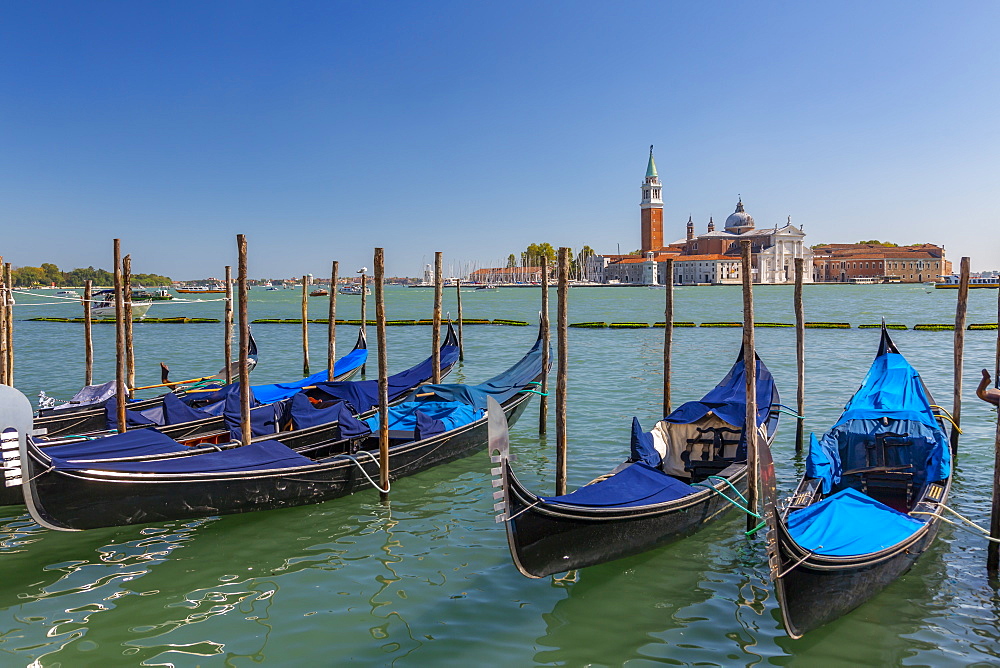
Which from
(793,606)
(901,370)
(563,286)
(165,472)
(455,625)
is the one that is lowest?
(455,625)

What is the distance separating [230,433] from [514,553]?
486cm

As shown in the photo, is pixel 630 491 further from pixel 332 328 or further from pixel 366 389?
pixel 332 328

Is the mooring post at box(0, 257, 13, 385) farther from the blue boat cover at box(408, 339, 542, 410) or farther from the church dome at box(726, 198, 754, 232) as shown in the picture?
the church dome at box(726, 198, 754, 232)

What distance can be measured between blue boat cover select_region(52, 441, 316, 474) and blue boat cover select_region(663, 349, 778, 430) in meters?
3.57

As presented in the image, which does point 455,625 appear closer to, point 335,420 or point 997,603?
point 997,603

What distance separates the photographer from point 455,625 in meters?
4.30

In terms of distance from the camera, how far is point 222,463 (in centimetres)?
593

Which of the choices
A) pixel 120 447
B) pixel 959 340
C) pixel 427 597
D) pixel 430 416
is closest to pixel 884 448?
pixel 959 340

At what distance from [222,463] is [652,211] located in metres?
97.8

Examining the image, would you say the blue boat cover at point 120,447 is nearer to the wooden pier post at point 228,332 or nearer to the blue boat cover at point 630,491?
the blue boat cover at point 630,491

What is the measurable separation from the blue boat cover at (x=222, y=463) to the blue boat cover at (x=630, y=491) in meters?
2.60

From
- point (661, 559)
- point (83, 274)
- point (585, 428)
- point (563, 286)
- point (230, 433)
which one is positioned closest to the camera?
point (661, 559)

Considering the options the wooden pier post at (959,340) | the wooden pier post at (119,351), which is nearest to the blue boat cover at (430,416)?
the wooden pier post at (119,351)

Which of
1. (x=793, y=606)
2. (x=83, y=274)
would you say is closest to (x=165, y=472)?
(x=793, y=606)
